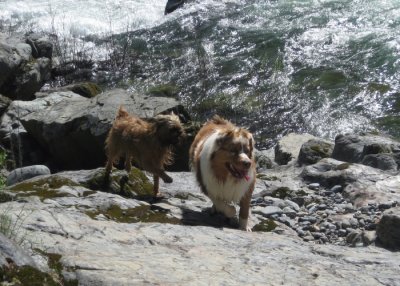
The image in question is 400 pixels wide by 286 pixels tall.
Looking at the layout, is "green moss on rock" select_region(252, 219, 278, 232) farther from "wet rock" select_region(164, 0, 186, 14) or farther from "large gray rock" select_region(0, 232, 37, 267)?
"wet rock" select_region(164, 0, 186, 14)

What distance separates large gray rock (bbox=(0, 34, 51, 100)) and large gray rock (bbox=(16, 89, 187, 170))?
296 cm

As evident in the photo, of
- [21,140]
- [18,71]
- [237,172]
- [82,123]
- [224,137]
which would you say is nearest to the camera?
[224,137]

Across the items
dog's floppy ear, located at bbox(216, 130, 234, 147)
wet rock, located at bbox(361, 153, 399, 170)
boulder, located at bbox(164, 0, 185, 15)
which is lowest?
wet rock, located at bbox(361, 153, 399, 170)

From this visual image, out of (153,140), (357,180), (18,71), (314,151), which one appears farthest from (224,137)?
(18,71)

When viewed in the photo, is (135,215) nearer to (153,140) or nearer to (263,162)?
(153,140)

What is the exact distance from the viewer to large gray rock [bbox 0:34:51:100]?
52.7 feet

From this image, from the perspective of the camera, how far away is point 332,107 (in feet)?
54.9

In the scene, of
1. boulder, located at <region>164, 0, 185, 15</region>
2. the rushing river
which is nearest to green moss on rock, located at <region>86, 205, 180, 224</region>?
the rushing river

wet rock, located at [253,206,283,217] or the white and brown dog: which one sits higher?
the white and brown dog

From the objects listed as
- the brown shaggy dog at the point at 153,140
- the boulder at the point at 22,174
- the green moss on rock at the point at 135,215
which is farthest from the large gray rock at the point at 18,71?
the green moss on rock at the point at 135,215

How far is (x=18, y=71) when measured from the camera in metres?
16.7

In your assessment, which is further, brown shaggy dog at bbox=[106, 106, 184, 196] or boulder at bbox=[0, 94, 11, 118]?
boulder at bbox=[0, 94, 11, 118]

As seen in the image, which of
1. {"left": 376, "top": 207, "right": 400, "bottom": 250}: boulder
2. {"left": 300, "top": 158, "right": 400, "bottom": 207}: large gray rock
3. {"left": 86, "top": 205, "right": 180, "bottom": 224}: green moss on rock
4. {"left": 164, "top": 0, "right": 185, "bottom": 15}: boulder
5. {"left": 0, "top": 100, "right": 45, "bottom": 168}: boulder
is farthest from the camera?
{"left": 164, "top": 0, "right": 185, "bottom": 15}: boulder

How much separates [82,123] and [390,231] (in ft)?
22.1
